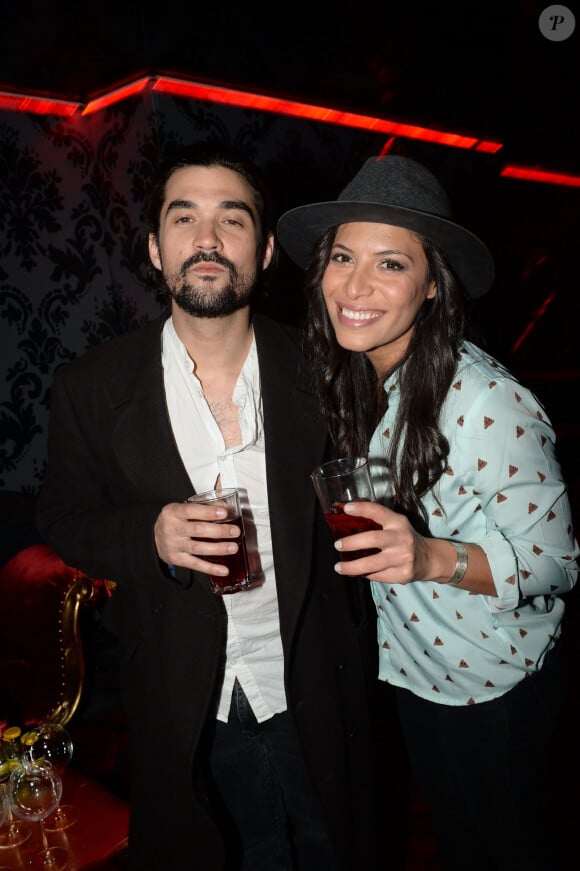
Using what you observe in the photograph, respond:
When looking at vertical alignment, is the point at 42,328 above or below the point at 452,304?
above

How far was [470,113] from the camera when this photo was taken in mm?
4582

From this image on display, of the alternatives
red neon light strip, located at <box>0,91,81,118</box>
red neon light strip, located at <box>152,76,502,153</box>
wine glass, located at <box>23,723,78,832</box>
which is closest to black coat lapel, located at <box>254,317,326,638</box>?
wine glass, located at <box>23,723,78,832</box>

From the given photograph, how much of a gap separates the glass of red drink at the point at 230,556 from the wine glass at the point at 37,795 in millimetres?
760

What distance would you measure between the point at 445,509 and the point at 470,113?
392 cm

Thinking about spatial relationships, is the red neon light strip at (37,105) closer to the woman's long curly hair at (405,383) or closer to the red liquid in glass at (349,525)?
the woman's long curly hair at (405,383)

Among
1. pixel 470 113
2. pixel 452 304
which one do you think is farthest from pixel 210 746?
pixel 470 113

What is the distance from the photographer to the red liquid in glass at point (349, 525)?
1318 mm

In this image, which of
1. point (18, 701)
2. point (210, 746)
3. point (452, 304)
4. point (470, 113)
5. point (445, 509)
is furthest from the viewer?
point (470, 113)

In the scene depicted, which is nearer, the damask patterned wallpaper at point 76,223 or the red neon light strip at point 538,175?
the damask patterned wallpaper at point 76,223

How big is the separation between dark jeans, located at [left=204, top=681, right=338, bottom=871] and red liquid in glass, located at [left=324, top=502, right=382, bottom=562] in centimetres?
69

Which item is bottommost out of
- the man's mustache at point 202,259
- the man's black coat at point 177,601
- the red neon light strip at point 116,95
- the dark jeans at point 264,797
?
the dark jeans at point 264,797

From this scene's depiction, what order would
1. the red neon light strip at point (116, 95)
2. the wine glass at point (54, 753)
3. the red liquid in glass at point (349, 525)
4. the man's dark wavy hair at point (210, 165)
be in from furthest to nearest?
the red neon light strip at point (116, 95) < the man's dark wavy hair at point (210, 165) < the wine glass at point (54, 753) < the red liquid in glass at point (349, 525)

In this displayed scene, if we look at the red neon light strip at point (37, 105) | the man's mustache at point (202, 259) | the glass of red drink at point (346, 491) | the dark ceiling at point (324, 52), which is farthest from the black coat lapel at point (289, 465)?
the red neon light strip at point (37, 105)

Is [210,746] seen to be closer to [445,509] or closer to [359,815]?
[359,815]
